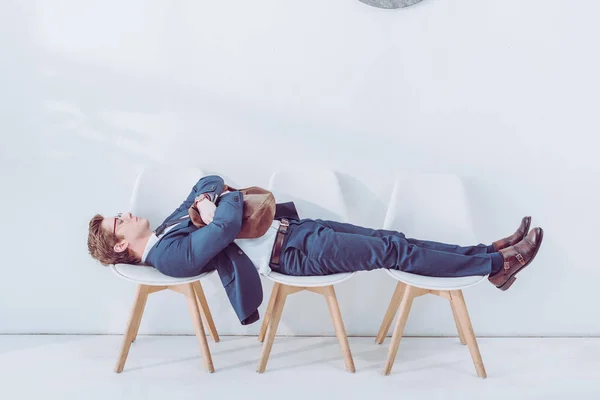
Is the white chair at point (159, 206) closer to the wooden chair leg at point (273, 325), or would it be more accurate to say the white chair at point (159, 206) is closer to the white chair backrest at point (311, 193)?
the wooden chair leg at point (273, 325)

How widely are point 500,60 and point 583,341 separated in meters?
1.35

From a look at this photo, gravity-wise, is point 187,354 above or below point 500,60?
below

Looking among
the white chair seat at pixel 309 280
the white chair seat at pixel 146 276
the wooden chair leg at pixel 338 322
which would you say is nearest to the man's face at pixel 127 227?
the white chair seat at pixel 146 276

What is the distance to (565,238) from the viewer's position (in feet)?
8.57

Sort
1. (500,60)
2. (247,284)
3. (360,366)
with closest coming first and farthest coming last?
(247,284), (360,366), (500,60)

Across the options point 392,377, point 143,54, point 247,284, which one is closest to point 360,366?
point 392,377

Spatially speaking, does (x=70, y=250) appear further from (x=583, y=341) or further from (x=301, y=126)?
(x=583, y=341)

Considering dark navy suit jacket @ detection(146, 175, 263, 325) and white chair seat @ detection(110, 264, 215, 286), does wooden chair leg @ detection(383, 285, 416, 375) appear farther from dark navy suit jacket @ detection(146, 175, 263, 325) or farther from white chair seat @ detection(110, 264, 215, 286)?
white chair seat @ detection(110, 264, 215, 286)

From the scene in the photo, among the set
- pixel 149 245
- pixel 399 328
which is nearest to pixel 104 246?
pixel 149 245

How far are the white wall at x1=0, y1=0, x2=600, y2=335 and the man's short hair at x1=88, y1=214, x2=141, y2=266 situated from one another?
42 centimetres

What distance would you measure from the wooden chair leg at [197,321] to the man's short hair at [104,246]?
0.26 meters

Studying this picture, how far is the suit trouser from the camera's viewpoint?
2.18m

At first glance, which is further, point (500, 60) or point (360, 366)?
point (500, 60)

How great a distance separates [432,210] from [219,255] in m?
0.96
